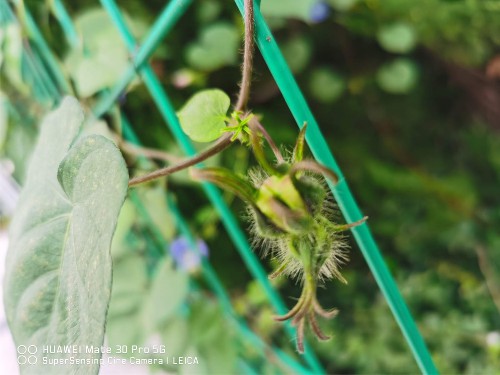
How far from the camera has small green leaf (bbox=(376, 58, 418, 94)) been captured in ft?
4.31

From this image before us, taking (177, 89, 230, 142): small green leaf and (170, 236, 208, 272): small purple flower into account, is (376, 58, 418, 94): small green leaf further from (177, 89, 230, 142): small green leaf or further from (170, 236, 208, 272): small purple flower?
(177, 89, 230, 142): small green leaf

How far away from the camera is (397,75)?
1.33 meters

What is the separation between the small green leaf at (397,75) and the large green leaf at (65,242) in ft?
3.10

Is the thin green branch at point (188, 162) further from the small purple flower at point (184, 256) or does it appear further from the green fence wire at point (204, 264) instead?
the small purple flower at point (184, 256)

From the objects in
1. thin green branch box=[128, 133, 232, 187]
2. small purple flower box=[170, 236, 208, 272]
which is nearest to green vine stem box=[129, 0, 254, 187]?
thin green branch box=[128, 133, 232, 187]

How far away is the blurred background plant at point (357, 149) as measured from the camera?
99cm

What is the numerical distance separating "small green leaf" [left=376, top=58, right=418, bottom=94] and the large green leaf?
3.10 ft

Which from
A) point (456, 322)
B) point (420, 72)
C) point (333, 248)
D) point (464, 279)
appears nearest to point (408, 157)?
point (420, 72)

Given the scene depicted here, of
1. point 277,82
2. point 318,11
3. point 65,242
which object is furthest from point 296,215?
point 318,11

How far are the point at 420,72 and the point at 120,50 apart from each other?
98cm

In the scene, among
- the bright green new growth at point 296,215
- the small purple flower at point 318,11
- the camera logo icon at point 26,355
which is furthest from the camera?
the small purple flower at point 318,11

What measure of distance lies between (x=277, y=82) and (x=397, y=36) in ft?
2.98

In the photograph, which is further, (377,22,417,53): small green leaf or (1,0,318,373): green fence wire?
(377,22,417,53): small green leaf

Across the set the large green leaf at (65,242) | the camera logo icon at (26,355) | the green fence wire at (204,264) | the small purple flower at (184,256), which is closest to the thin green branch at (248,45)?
the large green leaf at (65,242)
